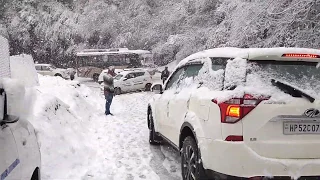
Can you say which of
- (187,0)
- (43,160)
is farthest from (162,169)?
(187,0)

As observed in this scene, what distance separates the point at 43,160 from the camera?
5.36m

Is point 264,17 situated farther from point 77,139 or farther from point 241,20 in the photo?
point 77,139

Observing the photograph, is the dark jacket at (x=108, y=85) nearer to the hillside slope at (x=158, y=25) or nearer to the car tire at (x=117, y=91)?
the hillside slope at (x=158, y=25)

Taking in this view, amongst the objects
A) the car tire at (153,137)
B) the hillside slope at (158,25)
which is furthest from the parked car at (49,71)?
the car tire at (153,137)

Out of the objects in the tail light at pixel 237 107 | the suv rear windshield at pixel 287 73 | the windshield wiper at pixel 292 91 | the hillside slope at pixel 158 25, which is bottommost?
the tail light at pixel 237 107

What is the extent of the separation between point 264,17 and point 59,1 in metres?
33.3

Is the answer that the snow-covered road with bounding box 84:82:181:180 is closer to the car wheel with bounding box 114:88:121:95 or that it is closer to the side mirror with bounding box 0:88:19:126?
the side mirror with bounding box 0:88:19:126

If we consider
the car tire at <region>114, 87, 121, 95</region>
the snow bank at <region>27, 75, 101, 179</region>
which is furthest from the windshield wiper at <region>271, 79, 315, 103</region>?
the car tire at <region>114, 87, 121, 95</region>

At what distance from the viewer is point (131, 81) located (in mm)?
22719

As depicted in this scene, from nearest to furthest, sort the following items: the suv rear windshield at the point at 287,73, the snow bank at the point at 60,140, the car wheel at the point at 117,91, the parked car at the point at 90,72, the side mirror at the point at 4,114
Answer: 1. the side mirror at the point at 4,114
2. the suv rear windshield at the point at 287,73
3. the snow bank at the point at 60,140
4. the car wheel at the point at 117,91
5. the parked car at the point at 90,72

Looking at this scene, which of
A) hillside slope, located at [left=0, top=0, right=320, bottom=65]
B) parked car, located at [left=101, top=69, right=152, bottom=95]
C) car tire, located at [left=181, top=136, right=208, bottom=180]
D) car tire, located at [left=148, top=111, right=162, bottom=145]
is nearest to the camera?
car tire, located at [left=181, top=136, right=208, bottom=180]

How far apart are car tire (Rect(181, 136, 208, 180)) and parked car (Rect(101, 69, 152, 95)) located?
17808 millimetres

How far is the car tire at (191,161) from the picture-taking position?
13.2 ft

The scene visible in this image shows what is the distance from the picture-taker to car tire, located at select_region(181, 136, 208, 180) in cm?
404
